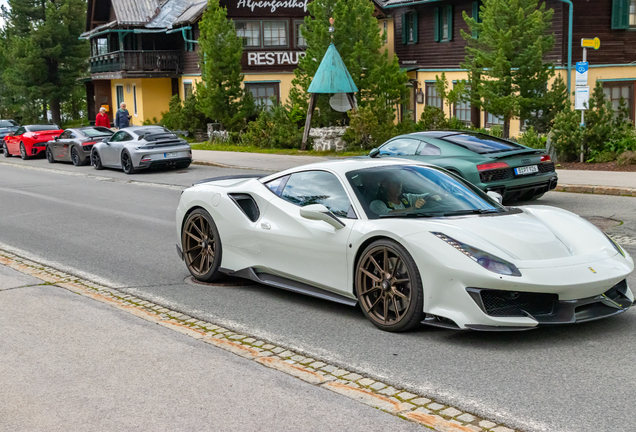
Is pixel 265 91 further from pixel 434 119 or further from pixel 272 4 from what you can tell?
pixel 434 119

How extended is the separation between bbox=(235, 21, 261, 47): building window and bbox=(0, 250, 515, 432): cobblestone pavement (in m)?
33.1

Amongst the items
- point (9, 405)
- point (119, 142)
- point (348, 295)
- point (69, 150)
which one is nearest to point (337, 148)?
point (119, 142)

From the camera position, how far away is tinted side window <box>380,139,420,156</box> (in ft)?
44.1

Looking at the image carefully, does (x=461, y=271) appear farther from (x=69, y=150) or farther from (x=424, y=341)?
(x=69, y=150)

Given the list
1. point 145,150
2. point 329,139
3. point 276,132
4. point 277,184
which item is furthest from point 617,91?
point 277,184

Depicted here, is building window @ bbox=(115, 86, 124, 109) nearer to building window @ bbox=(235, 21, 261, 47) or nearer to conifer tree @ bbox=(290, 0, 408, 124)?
building window @ bbox=(235, 21, 261, 47)

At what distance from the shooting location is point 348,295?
6.41 metres

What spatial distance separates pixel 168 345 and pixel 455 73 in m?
28.0

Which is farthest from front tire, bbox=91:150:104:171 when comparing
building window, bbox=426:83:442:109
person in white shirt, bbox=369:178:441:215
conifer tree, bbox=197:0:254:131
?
person in white shirt, bbox=369:178:441:215

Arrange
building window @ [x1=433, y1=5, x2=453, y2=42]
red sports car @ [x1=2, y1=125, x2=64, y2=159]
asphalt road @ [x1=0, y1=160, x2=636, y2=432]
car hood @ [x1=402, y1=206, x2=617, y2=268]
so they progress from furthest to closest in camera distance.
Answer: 1. building window @ [x1=433, y1=5, x2=453, y2=42]
2. red sports car @ [x1=2, y1=125, x2=64, y2=159]
3. car hood @ [x1=402, y1=206, x2=617, y2=268]
4. asphalt road @ [x1=0, y1=160, x2=636, y2=432]

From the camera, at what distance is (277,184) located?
24.4ft

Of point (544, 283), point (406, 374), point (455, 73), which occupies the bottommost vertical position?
point (406, 374)

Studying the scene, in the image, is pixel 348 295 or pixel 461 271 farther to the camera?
pixel 348 295

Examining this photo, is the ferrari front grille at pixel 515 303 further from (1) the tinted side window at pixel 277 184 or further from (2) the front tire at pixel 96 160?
(2) the front tire at pixel 96 160
